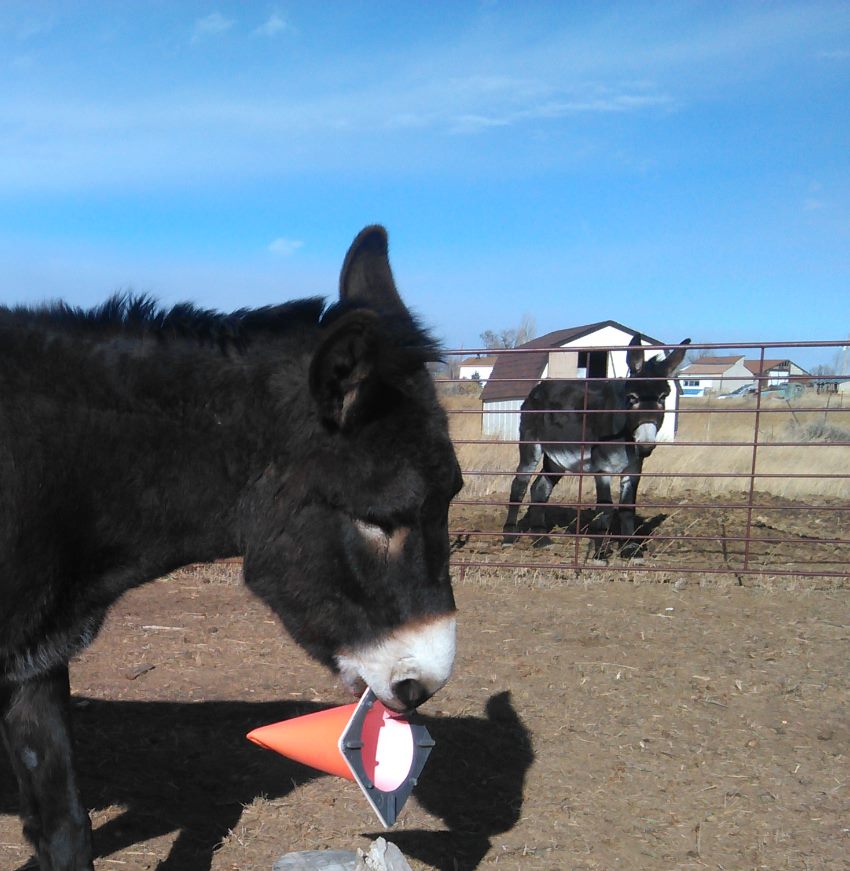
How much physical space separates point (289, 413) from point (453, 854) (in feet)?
7.15

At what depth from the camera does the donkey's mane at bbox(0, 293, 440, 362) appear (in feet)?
7.72

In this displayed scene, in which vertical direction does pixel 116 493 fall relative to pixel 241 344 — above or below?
below

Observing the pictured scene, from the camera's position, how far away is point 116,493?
2.24 metres

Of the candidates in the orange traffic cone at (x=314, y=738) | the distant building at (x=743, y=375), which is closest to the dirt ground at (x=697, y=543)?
the distant building at (x=743, y=375)

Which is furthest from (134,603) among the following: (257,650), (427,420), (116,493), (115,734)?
(427,420)

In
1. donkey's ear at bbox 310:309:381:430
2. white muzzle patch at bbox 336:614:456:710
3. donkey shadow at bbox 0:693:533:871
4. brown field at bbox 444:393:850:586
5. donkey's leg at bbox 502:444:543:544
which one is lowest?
donkey shadow at bbox 0:693:533:871

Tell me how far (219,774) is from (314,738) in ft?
5.32

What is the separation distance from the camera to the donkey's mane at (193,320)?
2.35 m

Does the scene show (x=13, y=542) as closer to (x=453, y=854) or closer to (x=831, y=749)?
(x=453, y=854)

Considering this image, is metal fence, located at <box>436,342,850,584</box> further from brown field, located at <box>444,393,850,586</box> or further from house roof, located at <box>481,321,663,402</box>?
house roof, located at <box>481,321,663,402</box>

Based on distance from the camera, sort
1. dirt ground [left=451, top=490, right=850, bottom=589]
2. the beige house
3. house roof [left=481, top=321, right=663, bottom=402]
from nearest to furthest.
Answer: dirt ground [left=451, top=490, right=850, bottom=589] → the beige house → house roof [left=481, top=321, right=663, bottom=402]

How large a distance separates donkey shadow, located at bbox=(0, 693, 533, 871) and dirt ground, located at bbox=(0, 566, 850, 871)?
0.01 m

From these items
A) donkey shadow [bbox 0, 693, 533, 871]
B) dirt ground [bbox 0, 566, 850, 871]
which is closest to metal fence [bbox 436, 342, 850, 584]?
dirt ground [bbox 0, 566, 850, 871]

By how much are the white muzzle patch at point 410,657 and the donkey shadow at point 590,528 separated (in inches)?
261
